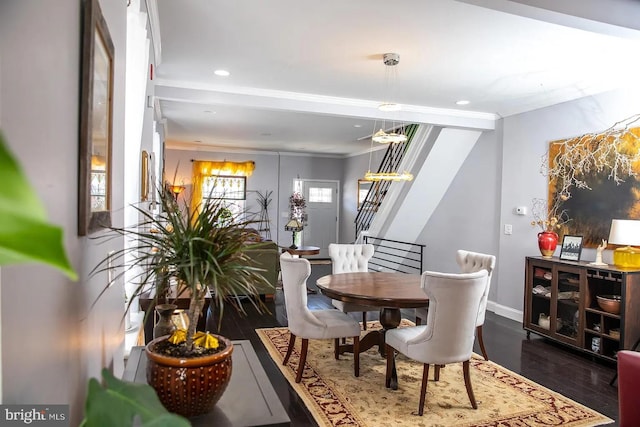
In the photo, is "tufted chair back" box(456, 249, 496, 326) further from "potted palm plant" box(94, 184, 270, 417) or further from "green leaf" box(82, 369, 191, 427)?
"green leaf" box(82, 369, 191, 427)

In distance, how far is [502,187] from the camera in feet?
18.6

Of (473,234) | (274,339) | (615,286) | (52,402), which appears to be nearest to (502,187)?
(473,234)

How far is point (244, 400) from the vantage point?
1217 millimetres

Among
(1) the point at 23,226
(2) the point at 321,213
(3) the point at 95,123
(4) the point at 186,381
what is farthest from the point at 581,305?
(2) the point at 321,213

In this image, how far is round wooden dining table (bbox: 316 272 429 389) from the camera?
120 inches

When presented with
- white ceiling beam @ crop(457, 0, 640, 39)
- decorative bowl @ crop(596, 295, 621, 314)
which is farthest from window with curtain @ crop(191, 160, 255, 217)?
white ceiling beam @ crop(457, 0, 640, 39)

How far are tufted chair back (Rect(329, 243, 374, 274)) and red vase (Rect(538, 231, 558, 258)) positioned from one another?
1851 millimetres

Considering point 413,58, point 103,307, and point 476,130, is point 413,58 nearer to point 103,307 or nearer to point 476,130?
point 476,130

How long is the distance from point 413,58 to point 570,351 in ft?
10.5

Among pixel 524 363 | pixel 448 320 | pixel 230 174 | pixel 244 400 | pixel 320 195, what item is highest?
pixel 230 174

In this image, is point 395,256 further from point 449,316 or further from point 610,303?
point 449,316

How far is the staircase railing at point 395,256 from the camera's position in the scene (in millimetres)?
7590

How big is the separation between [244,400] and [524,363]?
3.46 meters

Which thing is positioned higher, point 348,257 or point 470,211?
point 470,211
